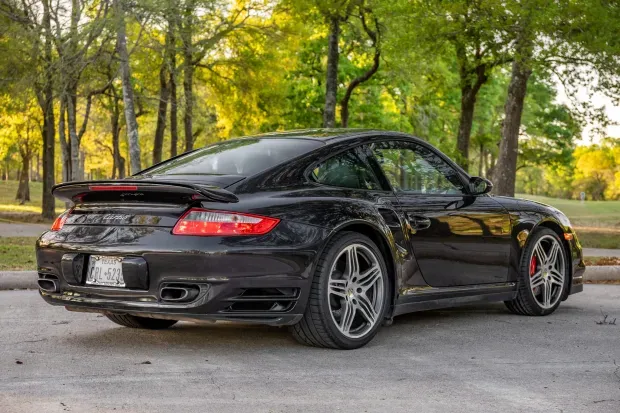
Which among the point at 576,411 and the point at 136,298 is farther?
the point at 136,298

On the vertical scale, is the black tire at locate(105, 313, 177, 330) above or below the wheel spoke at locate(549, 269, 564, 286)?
below

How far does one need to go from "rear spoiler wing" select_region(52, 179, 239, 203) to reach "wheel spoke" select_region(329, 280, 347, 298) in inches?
34.4

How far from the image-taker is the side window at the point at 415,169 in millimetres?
6500

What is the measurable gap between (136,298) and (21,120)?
34750 millimetres

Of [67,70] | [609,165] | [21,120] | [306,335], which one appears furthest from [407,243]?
[609,165]

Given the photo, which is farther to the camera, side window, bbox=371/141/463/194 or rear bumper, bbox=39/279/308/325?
side window, bbox=371/141/463/194

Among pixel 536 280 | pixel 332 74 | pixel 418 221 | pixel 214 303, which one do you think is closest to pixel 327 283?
pixel 214 303

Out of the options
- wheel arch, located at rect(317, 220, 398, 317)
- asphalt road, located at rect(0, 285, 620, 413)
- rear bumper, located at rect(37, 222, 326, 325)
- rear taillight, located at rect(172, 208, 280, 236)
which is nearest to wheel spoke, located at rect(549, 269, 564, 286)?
asphalt road, located at rect(0, 285, 620, 413)

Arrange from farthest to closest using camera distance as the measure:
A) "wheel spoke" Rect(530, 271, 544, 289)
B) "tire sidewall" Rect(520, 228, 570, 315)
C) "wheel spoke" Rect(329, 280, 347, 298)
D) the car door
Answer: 1. "wheel spoke" Rect(530, 271, 544, 289)
2. "tire sidewall" Rect(520, 228, 570, 315)
3. the car door
4. "wheel spoke" Rect(329, 280, 347, 298)

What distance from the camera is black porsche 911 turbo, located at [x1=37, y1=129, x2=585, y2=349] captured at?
5.27m

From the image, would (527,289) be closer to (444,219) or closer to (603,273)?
(444,219)

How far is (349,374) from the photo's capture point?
16.6 ft

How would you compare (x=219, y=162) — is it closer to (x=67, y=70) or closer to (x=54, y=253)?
(x=54, y=253)

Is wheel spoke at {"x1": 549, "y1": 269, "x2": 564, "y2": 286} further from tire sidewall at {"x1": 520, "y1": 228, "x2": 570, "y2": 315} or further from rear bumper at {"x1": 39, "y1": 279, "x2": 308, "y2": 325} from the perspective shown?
rear bumper at {"x1": 39, "y1": 279, "x2": 308, "y2": 325}
